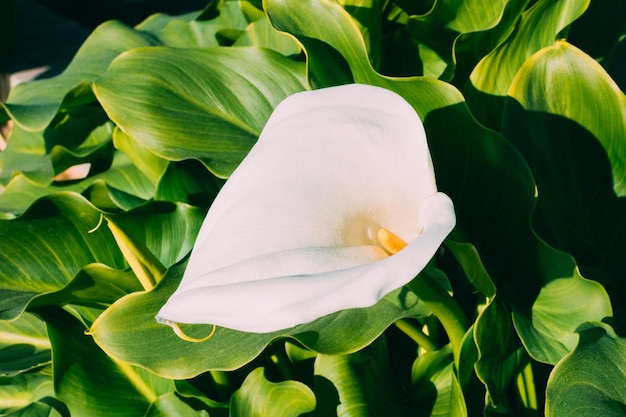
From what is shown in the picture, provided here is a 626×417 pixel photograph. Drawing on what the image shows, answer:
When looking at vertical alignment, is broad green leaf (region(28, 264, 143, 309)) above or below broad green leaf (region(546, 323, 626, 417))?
below

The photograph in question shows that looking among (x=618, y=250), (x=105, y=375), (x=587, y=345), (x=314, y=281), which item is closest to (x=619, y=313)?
(x=618, y=250)

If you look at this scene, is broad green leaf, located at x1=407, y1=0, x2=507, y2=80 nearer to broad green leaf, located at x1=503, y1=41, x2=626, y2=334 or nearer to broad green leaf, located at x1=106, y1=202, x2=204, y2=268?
broad green leaf, located at x1=503, y1=41, x2=626, y2=334

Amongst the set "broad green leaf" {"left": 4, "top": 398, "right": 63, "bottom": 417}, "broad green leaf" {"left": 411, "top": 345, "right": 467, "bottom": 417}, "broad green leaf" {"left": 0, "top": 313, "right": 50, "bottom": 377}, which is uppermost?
"broad green leaf" {"left": 411, "top": 345, "right": 467, "bottom": 417}

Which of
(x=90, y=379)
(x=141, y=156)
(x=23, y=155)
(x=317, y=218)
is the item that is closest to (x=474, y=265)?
(x=317, y=218)

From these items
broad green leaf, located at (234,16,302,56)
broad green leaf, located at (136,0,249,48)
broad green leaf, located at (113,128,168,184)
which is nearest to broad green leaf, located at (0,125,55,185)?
broad green leaf, located at (113,128,168,184)

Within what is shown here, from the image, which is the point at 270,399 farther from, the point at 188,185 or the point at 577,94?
the point at 577,94

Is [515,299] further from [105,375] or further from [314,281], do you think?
[105,375]

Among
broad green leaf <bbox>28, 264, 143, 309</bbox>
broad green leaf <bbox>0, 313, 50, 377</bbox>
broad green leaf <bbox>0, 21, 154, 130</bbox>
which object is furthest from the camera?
broad green leaf <bbox>0, 21, 154, 130</bbox>
